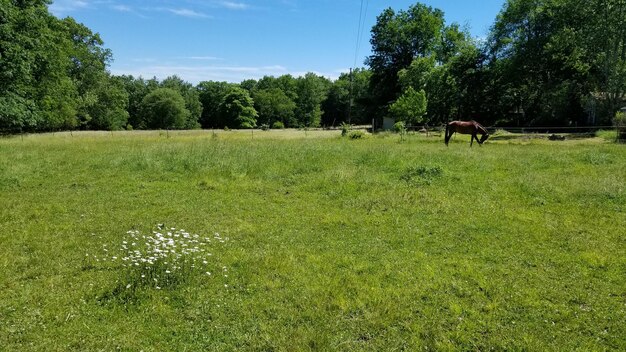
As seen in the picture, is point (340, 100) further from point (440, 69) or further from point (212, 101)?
point (440, 69)

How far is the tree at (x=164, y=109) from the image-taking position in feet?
276

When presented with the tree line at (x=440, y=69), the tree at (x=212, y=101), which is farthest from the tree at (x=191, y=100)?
the tree line at (x=440, y=69)

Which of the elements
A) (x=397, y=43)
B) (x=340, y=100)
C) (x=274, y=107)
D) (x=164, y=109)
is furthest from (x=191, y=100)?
(x=397, y=43)

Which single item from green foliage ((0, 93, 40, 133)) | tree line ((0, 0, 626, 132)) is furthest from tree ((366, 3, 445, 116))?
green foliage ((0, 93, 40, 133))

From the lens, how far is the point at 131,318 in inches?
186

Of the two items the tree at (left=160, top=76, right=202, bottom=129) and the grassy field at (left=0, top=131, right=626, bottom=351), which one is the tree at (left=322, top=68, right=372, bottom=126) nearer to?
the tree at (left=160, top=76, right=202, bottom=129)

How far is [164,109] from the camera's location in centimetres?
8456

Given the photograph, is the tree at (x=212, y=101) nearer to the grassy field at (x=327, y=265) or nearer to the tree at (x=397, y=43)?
the tree at (x=397, y=43)

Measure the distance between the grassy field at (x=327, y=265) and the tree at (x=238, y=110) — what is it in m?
76.1

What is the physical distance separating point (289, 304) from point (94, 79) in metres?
63.1

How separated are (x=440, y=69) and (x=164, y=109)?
197ft

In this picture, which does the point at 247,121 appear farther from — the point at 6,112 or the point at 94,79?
the point at 6,112

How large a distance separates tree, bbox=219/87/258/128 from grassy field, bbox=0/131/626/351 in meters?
76.1

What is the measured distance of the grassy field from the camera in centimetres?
445
